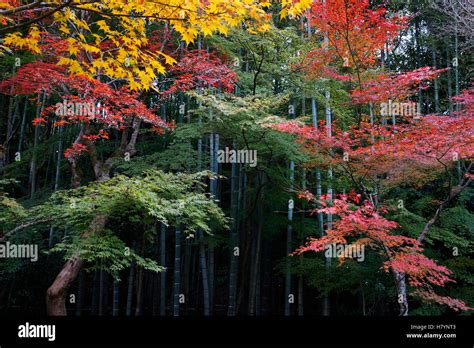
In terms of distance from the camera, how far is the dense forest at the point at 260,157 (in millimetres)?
4867

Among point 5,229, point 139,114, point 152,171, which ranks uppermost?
point 139,114

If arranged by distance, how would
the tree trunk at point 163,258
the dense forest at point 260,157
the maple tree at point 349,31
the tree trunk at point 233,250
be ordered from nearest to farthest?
the dense forest at point 260,157 < the maple tree at point 349,31 < the tree trunk at point 233,250 < the tree trunk at point 163,258

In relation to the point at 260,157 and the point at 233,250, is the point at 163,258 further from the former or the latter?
the point at 260,157

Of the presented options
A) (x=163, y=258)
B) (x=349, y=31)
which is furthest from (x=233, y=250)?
(x=349, y=31)

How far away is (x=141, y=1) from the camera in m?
2.37

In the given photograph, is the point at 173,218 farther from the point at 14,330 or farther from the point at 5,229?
the point at 5,229

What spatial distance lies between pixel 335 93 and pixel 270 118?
2.48 metres

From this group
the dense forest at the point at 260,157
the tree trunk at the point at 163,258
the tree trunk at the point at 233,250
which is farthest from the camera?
the tree trunk at the point at 163,258

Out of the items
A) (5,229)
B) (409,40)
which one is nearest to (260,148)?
(5,229)

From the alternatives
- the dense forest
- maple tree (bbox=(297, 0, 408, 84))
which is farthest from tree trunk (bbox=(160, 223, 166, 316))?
maple tree (bbox=(297, 0, 408, 84))

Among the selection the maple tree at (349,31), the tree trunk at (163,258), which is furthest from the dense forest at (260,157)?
the tree trunk at (163,258)

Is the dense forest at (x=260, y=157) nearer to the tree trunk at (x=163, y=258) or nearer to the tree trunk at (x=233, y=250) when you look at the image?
the tree trunk at (x=233, y=250)

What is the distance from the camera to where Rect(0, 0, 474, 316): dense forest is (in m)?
4.87

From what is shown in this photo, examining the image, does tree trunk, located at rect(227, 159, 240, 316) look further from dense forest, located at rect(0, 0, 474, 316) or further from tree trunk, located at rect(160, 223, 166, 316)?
tree trunk, located at rect(160, 223, 166, 316)
